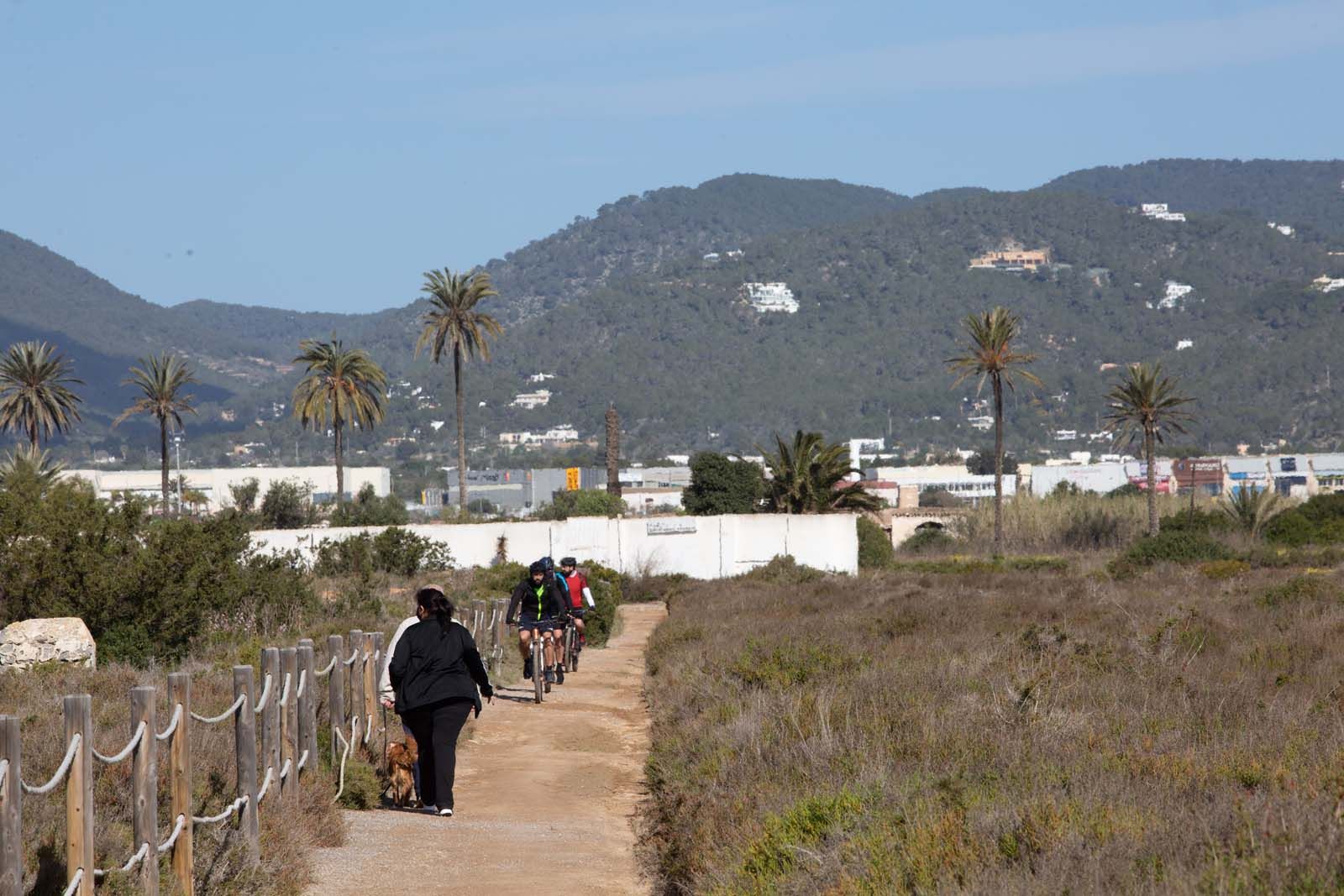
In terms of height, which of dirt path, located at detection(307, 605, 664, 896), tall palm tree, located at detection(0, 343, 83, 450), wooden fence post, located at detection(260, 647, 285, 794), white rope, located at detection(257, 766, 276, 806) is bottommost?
dirt path, located at detection(307, 605, 664, 896)

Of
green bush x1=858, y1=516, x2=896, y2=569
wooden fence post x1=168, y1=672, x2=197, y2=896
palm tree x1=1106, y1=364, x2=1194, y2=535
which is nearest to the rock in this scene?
wooden fence post x1=168, y1=672, x2=197, y2=896

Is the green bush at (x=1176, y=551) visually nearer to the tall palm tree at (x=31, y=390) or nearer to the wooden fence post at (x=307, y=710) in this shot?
the tall palm tree at (x=31, y=390)

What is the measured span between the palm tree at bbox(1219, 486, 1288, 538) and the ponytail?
216 ft

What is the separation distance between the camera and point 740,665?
632 inches

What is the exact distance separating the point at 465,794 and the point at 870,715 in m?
3.31

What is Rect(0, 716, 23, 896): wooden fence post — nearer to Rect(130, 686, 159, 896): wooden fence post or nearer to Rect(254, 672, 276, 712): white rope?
Rect(130, 686, 159, 896): wooden fence post

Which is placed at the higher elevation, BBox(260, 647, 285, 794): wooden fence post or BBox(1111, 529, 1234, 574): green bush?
BBox(260, 647, 285, 794): wooden fence post

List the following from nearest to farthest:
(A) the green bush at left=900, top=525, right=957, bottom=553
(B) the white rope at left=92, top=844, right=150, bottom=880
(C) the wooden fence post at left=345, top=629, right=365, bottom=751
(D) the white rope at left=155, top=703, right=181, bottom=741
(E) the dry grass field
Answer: (E) the dry grass field → (B) the white rope at left=92, top=844, right=150, bottom=880 → (D) the white rope at left=155, top=703, right=181, bottom=741 → (C) the wooden fence post at left=345, top=629, right=365, bottom=751 → (A) the green bush at left=900, top=525, right=957, bottom=553

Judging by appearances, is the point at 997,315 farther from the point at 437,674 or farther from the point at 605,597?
the point at 437,674

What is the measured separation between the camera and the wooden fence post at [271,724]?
981cm

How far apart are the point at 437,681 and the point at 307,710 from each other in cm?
89

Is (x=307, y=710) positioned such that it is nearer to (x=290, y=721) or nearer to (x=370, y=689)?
(x=290, y=721)

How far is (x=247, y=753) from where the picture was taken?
917cm

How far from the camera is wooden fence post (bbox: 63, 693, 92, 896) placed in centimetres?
668
